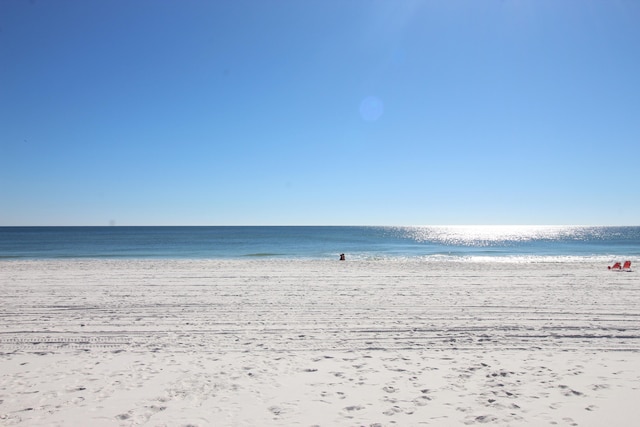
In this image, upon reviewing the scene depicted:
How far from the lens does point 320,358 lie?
6.52m

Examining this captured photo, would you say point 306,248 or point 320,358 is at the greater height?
point 320,358

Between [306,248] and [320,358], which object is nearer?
[320,358]

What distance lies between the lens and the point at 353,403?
4.93 m

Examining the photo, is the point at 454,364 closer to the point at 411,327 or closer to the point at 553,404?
the point at 553,404

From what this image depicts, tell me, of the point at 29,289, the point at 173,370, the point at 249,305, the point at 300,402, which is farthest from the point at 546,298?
the point at 29,289

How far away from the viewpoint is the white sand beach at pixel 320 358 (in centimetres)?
473

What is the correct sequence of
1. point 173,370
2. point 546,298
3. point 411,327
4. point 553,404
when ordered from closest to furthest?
point 553,404 < point 173,370 < point 411,327 < point 546,298

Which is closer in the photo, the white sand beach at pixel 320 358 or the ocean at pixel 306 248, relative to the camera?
the white sand beach at pixel 320 358

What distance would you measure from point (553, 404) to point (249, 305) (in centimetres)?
770

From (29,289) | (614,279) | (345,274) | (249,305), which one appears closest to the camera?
(249,305)

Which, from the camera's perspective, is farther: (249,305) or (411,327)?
(249,305)

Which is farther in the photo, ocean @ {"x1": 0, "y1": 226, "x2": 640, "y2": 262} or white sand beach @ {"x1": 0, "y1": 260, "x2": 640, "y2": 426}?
ocean @ {"x1": 0, "y1": 226, "x2": 640, "y2": 262}

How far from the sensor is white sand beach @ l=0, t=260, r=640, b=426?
4.73 meters

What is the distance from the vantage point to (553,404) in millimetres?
4883
